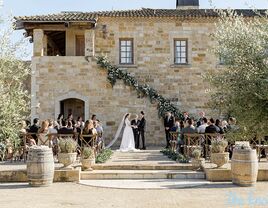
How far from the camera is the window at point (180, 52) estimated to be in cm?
2036

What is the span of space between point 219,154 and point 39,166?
456 centimetres

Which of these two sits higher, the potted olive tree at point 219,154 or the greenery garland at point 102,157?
the potted olive tree at point 219,154

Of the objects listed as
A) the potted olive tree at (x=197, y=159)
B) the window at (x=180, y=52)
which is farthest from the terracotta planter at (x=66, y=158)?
the window at (x=180, y=52)

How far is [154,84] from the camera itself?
2012 cm

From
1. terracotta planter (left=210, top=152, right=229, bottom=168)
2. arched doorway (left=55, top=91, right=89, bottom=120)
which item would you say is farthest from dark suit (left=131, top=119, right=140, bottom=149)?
terracotta planter (left=210, top=152, right=229, bottom=168)

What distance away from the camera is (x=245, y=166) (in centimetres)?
966

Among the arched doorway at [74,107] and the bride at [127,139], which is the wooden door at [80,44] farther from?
the bride at [127,139]

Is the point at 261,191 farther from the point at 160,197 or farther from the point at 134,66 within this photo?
the point at 134,66

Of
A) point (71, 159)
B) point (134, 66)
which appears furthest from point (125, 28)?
point (71, 159)

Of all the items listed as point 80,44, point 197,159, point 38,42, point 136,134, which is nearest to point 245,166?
point 197,159

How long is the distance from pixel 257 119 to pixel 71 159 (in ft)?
16.9

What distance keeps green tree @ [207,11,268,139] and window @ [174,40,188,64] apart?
12.0 m

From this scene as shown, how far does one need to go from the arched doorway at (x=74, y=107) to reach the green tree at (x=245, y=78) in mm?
12740

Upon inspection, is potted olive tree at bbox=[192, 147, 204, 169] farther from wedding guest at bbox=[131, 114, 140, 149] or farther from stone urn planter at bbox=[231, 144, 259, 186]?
wedding guest at bbox=[131, 114, 140, 149]
